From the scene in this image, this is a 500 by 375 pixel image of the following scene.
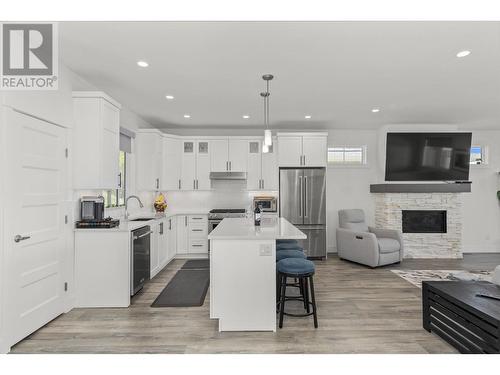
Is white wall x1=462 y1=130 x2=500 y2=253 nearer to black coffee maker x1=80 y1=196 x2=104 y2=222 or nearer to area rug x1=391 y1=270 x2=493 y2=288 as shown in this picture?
area rug x1=391 y1=270 x2=493 y2=288

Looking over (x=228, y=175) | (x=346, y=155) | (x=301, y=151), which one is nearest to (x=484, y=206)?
(x=346, y=155)

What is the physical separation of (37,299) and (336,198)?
5.46 m

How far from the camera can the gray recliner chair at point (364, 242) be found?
4.83 m

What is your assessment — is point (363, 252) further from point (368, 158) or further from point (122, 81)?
point (122, 81)

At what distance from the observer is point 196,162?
578cm

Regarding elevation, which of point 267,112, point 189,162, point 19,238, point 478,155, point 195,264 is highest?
point 267,112

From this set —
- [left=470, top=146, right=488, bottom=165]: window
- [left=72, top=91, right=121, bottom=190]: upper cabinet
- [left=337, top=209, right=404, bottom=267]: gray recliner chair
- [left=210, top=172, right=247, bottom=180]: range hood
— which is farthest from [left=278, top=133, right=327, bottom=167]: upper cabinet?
[left=470, top=146, right=488, bottom=165]: window

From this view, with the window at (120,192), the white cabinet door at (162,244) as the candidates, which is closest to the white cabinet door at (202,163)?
the white cabinet door at (162,244)

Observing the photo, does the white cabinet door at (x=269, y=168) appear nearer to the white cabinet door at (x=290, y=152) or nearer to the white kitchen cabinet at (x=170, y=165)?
the white cabinet door at (x=290, y=152)

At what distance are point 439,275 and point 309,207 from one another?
241 centimetres

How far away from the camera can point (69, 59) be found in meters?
2.90

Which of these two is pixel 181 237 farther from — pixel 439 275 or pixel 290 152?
pixel 439 275

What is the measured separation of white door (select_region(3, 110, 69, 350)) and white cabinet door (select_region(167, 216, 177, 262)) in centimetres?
226

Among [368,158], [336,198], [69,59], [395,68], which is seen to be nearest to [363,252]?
[336,198]
